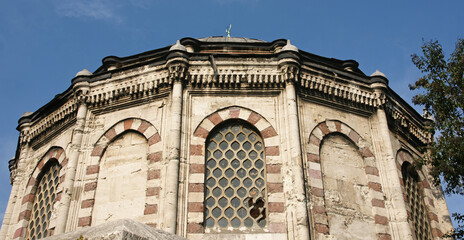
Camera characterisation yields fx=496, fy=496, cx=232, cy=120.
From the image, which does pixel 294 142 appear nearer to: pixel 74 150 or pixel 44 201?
pixel 74 150

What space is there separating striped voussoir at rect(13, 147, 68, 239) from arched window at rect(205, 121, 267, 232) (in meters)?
4.49

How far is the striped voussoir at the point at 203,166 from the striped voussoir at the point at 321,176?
823 mm

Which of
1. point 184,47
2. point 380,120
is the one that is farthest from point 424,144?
point 184,47

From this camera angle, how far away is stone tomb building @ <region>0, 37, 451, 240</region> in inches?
471

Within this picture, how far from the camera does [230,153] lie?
12.8 meters

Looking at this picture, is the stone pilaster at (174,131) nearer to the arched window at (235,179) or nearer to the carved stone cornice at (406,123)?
the arched window at (235,179)

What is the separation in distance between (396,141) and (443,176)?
341cm

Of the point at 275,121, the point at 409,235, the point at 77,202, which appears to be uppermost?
the point at 275,121

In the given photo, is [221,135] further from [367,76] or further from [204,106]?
[367,76]

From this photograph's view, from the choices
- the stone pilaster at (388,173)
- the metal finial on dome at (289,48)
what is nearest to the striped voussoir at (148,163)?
the metal finial on dome at (289,48)

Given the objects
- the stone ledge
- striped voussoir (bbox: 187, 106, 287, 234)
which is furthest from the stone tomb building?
the stone ledge

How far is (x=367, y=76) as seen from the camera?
48.5 feet

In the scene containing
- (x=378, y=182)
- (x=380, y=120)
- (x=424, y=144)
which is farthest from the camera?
(x=424, y=144)

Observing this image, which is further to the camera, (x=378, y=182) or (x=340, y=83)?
(x=340, y=83)
